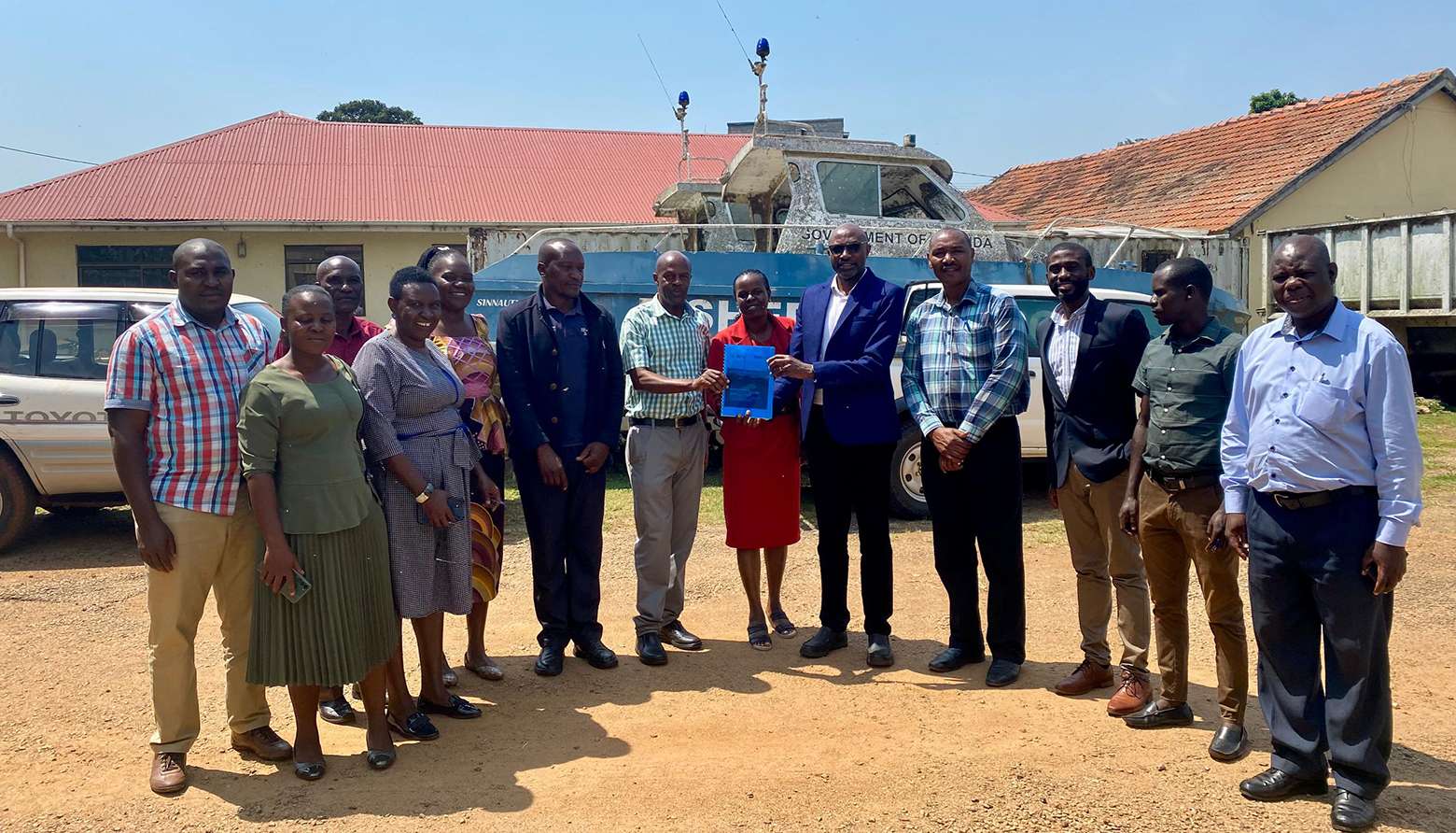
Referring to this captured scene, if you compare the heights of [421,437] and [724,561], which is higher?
[421,437]

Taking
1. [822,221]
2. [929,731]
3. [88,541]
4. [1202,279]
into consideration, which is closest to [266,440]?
[929,731]

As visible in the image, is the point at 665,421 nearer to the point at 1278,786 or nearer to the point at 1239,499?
the point at 1239,499

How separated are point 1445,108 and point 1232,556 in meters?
18.0

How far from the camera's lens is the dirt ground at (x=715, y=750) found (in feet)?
10.8

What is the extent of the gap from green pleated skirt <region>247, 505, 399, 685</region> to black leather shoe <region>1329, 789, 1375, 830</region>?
10.7 feet

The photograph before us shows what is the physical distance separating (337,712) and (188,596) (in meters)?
Result: 0.92

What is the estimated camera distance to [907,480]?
7.84 metres

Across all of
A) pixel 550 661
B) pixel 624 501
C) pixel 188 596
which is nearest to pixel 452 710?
pixel 550 661

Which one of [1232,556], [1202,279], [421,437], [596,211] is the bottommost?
[1232,556]

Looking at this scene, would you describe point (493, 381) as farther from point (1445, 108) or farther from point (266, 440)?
point (1445, 108)

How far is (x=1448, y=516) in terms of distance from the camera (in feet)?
25.4

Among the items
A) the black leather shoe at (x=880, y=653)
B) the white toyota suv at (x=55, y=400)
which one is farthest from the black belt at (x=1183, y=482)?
the white toyota suv at (x=55, y=400)

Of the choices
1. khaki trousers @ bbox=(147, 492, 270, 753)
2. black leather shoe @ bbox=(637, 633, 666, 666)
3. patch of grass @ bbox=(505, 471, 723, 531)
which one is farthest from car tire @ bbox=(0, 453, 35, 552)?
black leather shoe @ bbox=(637, 633, 666, 666)

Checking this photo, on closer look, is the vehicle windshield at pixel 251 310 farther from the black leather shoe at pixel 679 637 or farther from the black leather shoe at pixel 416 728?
the black leather shoe at pixel 416 728
